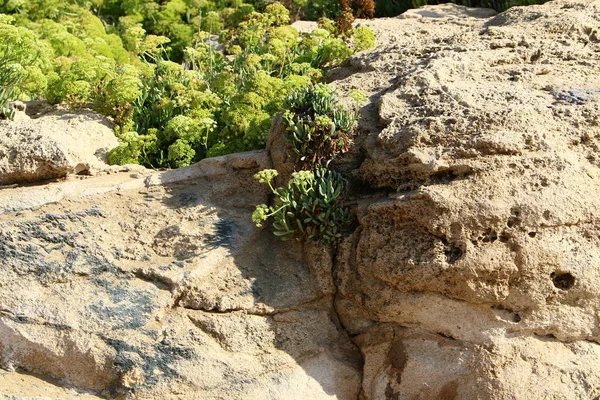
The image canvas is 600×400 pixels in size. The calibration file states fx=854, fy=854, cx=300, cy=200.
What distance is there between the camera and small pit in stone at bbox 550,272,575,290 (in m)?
6.18

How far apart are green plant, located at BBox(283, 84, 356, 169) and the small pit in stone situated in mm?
1960

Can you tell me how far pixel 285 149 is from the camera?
7.21 meters

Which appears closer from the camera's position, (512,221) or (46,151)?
(512,221)

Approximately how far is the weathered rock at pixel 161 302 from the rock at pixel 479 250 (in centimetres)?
45

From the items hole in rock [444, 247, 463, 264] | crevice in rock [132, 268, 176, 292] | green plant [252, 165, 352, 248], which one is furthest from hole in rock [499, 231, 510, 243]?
crevice in rock [132, 268, 176, 292]

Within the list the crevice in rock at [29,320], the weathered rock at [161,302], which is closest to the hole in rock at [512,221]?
the weathered rock at [161,302]

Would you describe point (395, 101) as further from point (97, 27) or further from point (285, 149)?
point (97, 27)

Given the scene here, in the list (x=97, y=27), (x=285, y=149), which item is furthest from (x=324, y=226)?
(x=97, y=27)

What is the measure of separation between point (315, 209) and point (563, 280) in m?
1.95

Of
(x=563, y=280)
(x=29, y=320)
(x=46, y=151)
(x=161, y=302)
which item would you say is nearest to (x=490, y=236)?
(x=563, y=280)

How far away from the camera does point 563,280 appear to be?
20.4ft

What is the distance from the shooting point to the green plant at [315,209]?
6.72 meters

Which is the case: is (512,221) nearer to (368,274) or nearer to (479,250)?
(479,250)

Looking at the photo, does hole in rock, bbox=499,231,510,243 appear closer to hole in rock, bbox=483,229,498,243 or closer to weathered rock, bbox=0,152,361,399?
hole in rock, bbox=483,229,498,243
